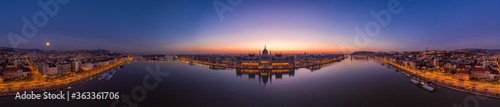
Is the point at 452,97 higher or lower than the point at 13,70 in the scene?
lower

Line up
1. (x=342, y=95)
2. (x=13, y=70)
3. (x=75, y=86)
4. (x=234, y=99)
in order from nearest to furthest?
(x=234, y=99), (x=342, y=95), (x=75, y=86), (x=13, y=70)

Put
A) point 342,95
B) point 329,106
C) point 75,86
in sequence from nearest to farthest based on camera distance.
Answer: point 329,106 → point 342,95 → point 75,86

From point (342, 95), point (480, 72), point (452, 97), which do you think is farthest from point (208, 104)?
point (480, 72)

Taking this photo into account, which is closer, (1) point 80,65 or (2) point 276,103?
(2) point 276,103

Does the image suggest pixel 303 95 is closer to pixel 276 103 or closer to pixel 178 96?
pixel 276 103

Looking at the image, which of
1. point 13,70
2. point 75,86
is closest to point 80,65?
point 13,70

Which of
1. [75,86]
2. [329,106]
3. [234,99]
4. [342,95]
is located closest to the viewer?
[329,106]

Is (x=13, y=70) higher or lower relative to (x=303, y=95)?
higher

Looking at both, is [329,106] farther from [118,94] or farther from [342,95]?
[118,94]

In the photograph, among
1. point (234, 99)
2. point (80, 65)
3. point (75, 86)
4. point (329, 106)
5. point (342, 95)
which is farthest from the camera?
point (80, 65)
